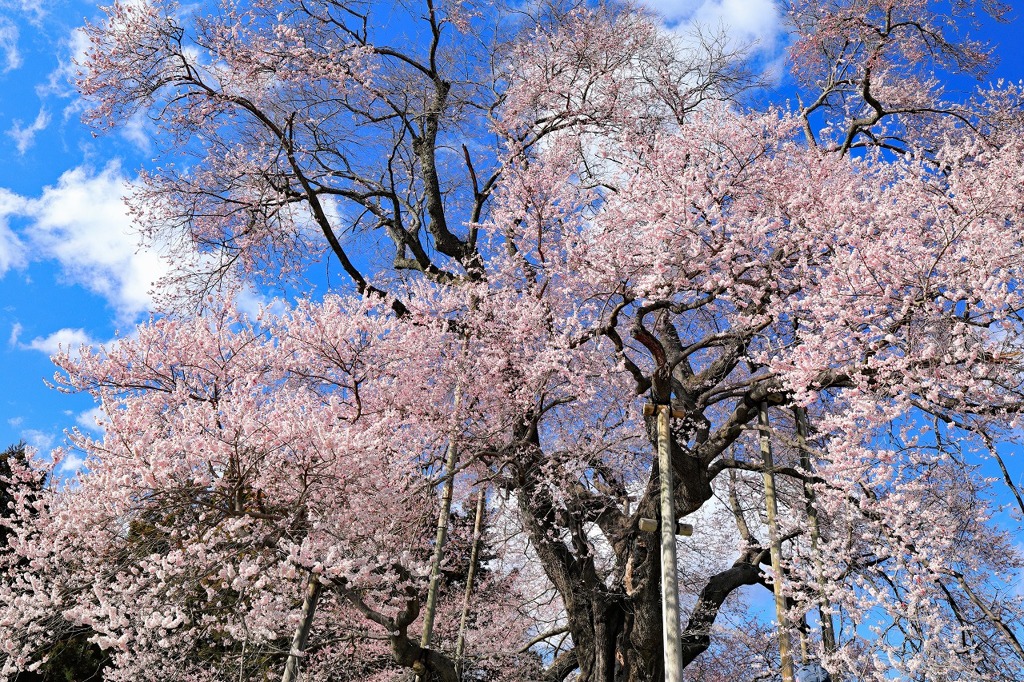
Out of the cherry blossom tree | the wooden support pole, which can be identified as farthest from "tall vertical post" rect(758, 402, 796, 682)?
the wooden support pole

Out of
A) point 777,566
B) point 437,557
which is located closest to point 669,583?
point 777,566

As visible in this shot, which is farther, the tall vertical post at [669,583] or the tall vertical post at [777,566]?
the tall vertical post at [777,566]

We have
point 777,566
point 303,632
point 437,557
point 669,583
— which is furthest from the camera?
point 437,557

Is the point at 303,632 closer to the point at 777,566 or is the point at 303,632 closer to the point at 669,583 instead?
the point at 669,583

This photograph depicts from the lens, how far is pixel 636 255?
371 inches

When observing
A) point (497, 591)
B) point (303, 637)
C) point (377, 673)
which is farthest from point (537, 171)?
point (377, 673)

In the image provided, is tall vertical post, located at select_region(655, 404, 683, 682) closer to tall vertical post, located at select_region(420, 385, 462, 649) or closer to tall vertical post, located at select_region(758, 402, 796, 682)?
tall vertical post, located at select_region(758, 402, 796, 682)

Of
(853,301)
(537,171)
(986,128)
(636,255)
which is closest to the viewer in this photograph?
(853,301)

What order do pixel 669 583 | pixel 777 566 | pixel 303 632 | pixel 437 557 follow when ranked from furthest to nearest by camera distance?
pixel 437 557 < pixel 777 566 < pixel 303 632 < pixel 669 583

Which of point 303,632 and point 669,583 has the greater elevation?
point 669,583

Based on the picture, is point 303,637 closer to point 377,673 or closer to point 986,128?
point 377,673

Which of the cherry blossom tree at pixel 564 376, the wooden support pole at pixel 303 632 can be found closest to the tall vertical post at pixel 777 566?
the cherry blossom tree at pixel 564 376

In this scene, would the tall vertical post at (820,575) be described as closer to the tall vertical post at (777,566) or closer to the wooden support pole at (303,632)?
the tall vertical post at (777,566)

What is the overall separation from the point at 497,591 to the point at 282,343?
6.47 m
